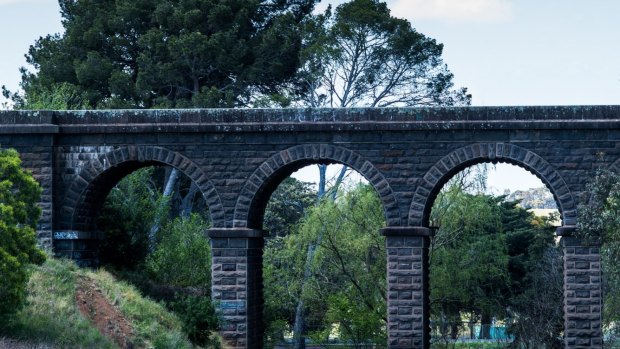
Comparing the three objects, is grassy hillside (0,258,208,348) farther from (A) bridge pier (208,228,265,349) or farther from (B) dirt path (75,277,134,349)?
(A) bridge pier (208,228,265,349)

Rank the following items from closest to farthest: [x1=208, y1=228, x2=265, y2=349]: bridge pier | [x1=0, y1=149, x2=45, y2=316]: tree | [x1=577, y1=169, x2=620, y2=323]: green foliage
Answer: [x1=0, y1=149, x2=45, y2=316]: tree, [x1=577, y1=169, x2=620, y2=323]: green foliage, [x1=208, y1=228, x2=265, y2=349]: bridge pier

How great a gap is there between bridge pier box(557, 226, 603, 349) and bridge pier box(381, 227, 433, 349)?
2910 mm

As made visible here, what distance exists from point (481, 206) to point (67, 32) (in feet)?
53.1

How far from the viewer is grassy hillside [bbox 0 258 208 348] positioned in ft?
70.7

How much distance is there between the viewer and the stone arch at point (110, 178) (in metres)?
25.7

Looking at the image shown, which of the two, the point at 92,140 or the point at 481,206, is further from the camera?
the point at 481,206

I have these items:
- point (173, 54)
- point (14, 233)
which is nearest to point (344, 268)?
point (173, 54)

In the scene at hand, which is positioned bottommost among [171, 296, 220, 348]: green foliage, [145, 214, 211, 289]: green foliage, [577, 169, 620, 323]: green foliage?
[171, 296, 220, 348]: green foliage

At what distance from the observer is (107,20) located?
42.2 meters

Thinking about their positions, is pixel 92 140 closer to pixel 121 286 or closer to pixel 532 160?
pixel 121 286

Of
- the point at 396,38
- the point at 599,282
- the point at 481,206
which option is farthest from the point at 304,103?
the point at 599,282

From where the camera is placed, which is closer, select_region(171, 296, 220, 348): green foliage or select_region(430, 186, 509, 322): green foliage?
select_region(171, 296, 220, 348): green foliage

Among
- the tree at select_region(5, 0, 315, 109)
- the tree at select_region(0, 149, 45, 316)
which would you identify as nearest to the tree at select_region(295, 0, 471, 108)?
the tree at select_region(5, 0, 315, 109)

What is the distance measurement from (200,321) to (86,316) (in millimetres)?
2601
